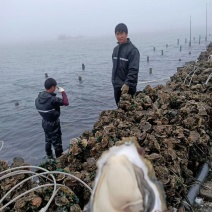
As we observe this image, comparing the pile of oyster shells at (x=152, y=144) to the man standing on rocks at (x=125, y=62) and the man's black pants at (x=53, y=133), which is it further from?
the man's black pants at (x=53, y=133)

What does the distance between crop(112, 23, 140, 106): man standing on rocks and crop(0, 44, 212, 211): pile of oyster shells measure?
47cm

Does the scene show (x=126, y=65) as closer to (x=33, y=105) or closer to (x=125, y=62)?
(x=125, y=62)

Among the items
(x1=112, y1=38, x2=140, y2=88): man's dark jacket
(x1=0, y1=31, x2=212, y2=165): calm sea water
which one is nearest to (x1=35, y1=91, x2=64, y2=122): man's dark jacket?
(x1=112, y1=38, x2=140, y2=88): man's dark jacket

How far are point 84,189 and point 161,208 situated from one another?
169 centimetres

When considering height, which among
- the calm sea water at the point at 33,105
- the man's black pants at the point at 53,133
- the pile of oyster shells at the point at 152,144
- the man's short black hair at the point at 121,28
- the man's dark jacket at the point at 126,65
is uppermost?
the man's short black hair at the point at 121,28

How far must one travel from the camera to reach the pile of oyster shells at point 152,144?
10.5ft

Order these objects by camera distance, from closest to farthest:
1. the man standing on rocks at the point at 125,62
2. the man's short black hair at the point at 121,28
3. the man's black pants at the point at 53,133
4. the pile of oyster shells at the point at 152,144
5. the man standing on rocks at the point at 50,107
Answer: the pile of oyster shells at the point at 152,144
the man's short black hair at the point at 121,28
the man standing on rocks at the point at 125,62
the man standing on rocks at the point at 50,107
the man's black pants at the point at 53,133

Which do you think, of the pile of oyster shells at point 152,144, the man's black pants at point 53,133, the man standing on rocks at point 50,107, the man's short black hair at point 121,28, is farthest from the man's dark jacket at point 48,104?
the man's short black hair at point 121,28

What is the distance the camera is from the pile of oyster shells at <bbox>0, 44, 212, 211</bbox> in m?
3.21

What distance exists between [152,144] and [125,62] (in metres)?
3.05

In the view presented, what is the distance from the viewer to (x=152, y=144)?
389 cm

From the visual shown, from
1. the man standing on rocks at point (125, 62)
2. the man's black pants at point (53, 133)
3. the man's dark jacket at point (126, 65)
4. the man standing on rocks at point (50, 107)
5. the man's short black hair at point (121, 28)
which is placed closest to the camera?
the man's short black hair at point (121, 28)

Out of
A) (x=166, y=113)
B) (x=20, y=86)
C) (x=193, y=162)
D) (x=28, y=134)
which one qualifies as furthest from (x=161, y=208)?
(x=20, y=86)

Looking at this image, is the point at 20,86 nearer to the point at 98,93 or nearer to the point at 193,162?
the point at 98,93
